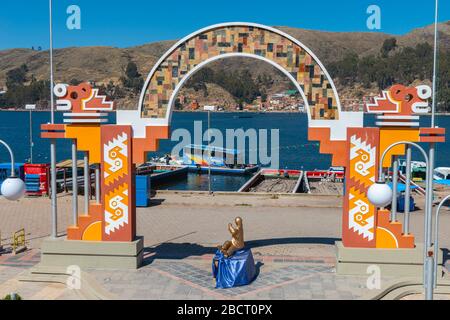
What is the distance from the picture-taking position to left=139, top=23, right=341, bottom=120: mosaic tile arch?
533 inches

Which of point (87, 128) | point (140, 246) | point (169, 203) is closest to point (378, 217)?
point (140, 246)

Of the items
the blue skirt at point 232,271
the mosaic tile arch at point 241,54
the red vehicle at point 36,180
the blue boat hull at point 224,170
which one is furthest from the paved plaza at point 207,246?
the blue boat hull at point 224,170

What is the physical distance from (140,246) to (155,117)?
3541mm

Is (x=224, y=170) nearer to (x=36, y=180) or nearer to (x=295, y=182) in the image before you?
(x=295, y=182)

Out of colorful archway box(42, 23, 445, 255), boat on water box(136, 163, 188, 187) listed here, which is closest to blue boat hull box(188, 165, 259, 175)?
boat on water box(136, 163, 188, 187)

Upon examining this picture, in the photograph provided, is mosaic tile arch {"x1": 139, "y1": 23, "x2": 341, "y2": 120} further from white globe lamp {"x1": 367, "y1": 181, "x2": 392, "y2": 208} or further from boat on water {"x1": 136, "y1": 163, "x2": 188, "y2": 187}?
boat on water {"x1": 136, "y1": 163, "x2": 188, "y2": 187}

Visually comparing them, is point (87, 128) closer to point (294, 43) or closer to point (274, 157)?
point (294, 43)

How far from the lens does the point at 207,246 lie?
17656 millimetres

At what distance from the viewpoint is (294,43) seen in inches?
534

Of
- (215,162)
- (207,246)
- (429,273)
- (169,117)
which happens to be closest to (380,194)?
(429,273)

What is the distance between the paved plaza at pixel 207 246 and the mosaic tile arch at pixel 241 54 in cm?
422

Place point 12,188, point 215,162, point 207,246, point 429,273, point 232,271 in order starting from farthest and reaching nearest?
point 215,162
point 207,246
point 232,271
point 12,188
point 429,273

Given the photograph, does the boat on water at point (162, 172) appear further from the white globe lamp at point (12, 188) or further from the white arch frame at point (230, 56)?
the white globe lamp at point (12, 188)

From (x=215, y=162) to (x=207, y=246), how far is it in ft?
115
